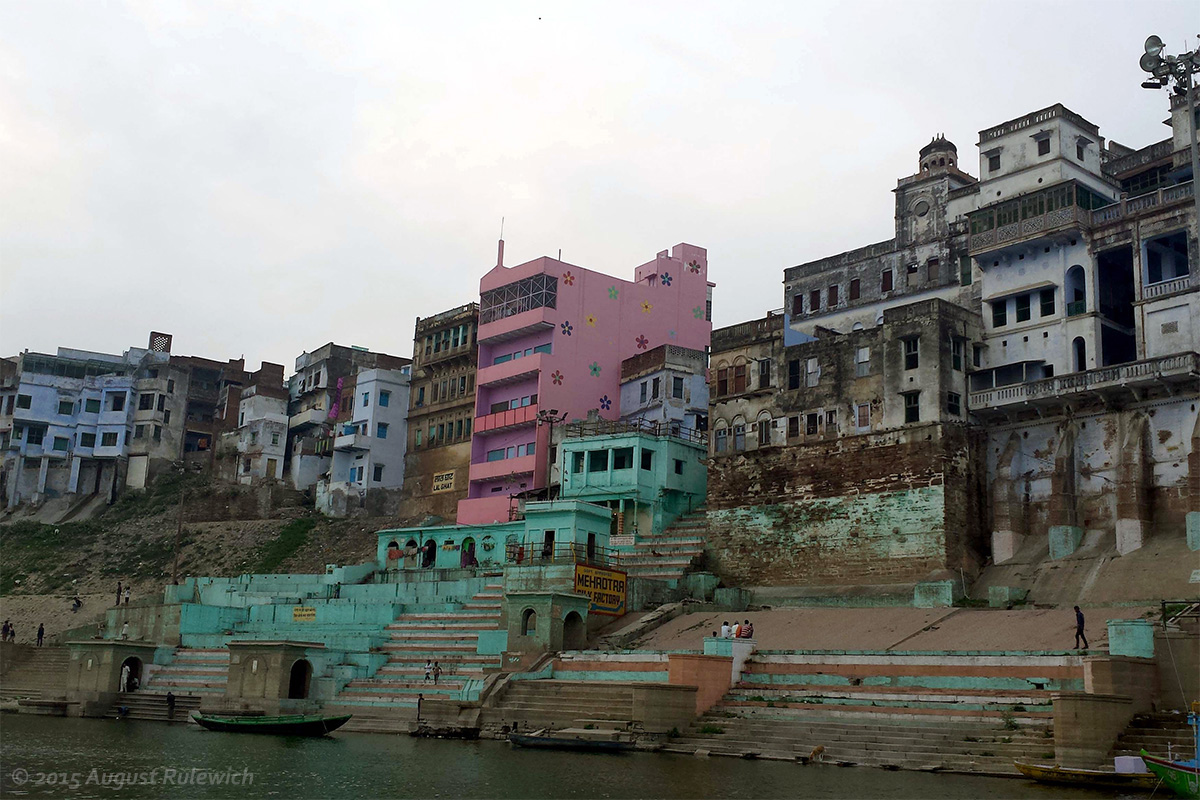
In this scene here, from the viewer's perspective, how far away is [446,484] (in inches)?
2498

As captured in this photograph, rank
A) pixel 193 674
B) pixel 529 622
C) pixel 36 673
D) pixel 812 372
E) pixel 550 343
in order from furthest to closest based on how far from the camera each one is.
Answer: pixel 550 343 → pixel 36 673 → pixel 812 372 → pixel 193 674 → pixel 529 622

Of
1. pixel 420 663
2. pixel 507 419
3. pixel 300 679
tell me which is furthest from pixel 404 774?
pixel 507 419

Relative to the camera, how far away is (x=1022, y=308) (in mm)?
41969

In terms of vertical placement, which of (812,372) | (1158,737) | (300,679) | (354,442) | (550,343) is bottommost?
(300,679)

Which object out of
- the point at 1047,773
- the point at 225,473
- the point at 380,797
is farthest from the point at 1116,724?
the point at 225,473

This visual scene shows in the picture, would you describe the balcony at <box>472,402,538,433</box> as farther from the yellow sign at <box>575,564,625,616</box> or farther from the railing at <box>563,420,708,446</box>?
the yellow sign at <box>575,564,625,616</box>

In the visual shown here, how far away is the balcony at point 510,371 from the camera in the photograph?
57.7 m

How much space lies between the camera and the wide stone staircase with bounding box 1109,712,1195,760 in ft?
69.7

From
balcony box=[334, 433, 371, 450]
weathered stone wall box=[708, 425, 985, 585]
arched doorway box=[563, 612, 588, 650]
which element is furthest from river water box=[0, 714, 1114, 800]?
balcony box=[334, 433, 371, 450]

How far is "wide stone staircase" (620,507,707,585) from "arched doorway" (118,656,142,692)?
17299 mm

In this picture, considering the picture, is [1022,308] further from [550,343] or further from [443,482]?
[443,482]

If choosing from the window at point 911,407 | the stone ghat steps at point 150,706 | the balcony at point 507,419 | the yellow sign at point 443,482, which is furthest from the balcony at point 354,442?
the window at point 911,407

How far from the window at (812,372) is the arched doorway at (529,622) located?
15.1 m

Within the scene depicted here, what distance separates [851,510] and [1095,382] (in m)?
9.02
